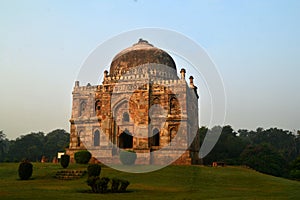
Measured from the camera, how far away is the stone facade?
3191cm

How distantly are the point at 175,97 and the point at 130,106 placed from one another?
4.43 metres

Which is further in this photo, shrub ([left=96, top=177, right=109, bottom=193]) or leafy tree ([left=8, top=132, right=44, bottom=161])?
leafy tree ([left=8, top=132, right=44, bottom=161])

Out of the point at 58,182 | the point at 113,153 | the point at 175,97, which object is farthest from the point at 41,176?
the point at 175,97

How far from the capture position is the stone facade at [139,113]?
31.9 meters

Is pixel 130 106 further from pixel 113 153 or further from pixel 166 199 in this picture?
pixel 166 199

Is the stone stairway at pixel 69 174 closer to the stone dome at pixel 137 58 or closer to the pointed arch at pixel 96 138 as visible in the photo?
the pointed arch at pixel 96 138

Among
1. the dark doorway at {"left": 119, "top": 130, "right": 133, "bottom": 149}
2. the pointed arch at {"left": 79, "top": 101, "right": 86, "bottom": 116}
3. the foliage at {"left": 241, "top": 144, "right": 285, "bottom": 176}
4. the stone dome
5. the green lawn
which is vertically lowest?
the green lawn

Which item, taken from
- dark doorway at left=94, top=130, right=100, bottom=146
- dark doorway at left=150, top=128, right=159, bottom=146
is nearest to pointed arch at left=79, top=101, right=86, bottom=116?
dark doorway at left=94, top=130, right=100, bottom=146

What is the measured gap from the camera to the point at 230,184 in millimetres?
21641

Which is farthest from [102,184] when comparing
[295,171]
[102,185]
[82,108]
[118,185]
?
[295,171]

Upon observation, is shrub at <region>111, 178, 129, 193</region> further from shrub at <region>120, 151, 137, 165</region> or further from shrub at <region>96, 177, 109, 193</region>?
shrub at <region>120, 151, 137, 165</region>

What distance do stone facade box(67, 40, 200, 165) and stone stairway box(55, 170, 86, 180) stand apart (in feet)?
24.6

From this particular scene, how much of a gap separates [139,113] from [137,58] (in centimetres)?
673

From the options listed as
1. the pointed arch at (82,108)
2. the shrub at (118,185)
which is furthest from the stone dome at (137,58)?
the shrub at (118,185)
